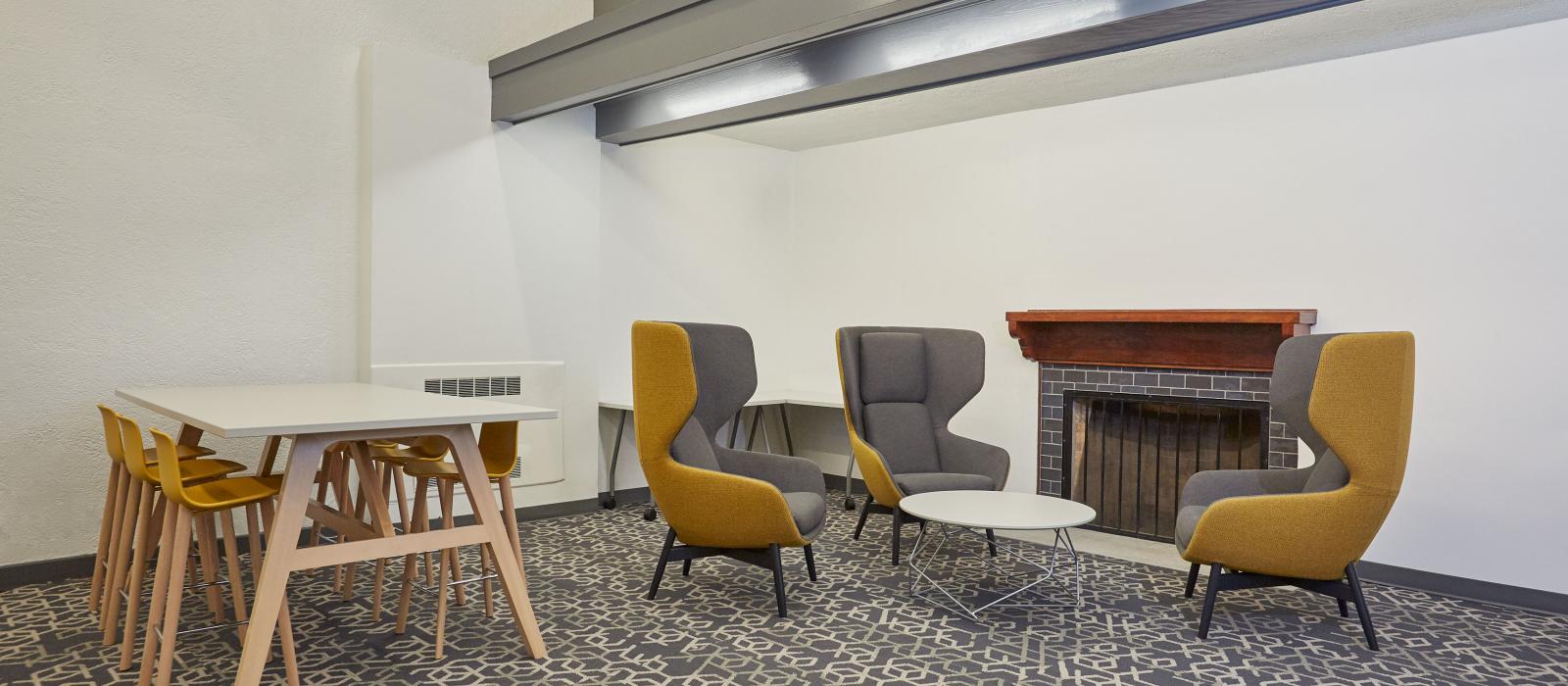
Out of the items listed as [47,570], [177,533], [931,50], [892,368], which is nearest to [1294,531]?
[892,368]

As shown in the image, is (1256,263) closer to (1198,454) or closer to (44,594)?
(1198,454)

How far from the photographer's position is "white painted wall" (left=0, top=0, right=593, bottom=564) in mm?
3975

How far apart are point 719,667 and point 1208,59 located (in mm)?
3722

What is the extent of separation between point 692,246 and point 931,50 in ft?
9.74

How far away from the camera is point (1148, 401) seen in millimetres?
5234

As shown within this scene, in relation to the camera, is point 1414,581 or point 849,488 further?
A: point 849,488

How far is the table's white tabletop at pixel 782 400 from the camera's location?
18.7ft

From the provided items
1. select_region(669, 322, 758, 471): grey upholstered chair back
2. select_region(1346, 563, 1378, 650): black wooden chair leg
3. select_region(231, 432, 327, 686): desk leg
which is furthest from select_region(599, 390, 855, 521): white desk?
select_region(1346, 563, 1378, 650): black wooden chair leg

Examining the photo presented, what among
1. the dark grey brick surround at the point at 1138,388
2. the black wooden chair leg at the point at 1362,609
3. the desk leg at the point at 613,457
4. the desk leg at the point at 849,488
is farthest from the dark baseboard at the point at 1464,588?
the desk leg at the point at 613,457

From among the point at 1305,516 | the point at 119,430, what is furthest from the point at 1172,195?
the point at 119,430

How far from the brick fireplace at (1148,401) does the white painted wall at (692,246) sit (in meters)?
2.07

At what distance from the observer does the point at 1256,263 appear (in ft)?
15.8

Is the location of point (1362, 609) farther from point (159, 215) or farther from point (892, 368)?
point (159, 215)

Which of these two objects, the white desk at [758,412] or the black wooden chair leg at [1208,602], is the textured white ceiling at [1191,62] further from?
the black wooden chair leg at [1208,602]
